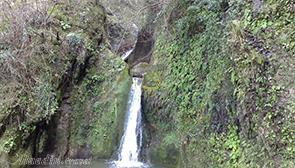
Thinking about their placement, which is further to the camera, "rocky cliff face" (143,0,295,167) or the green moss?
the green moss

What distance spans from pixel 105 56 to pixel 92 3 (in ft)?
7.84

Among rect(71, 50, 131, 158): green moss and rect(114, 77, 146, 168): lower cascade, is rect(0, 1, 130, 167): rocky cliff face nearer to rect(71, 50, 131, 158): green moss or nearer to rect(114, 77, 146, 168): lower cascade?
rect(71, 50, 131, 158): green moss

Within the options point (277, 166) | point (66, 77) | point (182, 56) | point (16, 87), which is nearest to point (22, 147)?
point (16, 87)

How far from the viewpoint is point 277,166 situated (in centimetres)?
511

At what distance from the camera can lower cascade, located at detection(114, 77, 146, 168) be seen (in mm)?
9078

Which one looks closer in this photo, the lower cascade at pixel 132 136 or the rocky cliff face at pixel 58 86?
the rocky cliff face at pixel 58 86

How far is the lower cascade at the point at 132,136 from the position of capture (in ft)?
29.8

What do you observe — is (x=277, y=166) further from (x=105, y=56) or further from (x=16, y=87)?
(x=105, y=56)

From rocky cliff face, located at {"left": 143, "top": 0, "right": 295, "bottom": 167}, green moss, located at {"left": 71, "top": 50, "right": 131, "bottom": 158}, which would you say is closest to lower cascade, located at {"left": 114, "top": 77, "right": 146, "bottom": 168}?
green moss, located at {"left": 71, "top": 50, "right": 131, "bottom": 158}

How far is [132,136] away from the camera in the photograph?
31.3 feet

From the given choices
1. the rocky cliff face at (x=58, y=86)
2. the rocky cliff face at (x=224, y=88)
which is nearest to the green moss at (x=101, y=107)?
the rocky cliff face at (x=58, y=86)

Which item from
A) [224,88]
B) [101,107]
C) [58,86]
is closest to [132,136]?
[101,107]

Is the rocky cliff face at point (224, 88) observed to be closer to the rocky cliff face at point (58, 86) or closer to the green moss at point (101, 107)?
the green moss at point (101, 107)

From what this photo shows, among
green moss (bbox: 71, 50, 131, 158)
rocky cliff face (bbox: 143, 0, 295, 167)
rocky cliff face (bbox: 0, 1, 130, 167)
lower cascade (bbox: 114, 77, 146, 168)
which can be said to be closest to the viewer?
rocky cliff face (bbox: 143, 0, 295, 167)
